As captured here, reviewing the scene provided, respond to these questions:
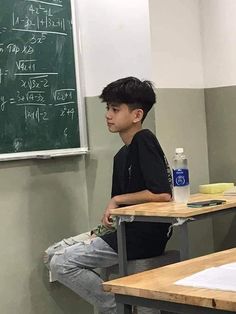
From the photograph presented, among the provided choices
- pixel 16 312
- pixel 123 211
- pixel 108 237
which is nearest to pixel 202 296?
pixel 123 211

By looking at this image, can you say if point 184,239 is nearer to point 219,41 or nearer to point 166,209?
point 166,209

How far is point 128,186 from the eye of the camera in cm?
301

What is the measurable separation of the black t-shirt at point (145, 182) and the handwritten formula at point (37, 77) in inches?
25.8

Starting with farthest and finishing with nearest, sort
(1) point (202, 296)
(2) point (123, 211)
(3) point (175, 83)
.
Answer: (3) point (175, 83)
(2) point (123, 211)
(1) point (202, 296)

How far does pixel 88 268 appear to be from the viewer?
3.02 m

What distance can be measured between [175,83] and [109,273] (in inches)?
46.7

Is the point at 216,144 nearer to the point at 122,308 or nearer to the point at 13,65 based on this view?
the point at 13,65

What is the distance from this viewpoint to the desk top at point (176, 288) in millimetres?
1460

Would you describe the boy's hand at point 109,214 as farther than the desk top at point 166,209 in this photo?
Yes

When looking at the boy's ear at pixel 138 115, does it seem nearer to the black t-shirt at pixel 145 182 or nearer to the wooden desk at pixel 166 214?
the black t-shirt at pixel 145 182

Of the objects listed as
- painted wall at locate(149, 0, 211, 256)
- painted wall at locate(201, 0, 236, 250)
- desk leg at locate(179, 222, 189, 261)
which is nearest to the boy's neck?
painted wall at locate(149, 0, 211, 256)

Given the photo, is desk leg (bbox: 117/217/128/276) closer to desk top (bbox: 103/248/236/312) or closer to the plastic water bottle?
the plastic water bottle

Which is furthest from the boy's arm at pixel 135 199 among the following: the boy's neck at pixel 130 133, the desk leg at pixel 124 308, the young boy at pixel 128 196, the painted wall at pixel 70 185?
the desk leg at pixel 124 308

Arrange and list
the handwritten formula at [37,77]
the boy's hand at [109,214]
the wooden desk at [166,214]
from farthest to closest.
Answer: the handwritten formula at [37,77] → the boy's hand at [109,214] → the wooden desk at [166,214]
